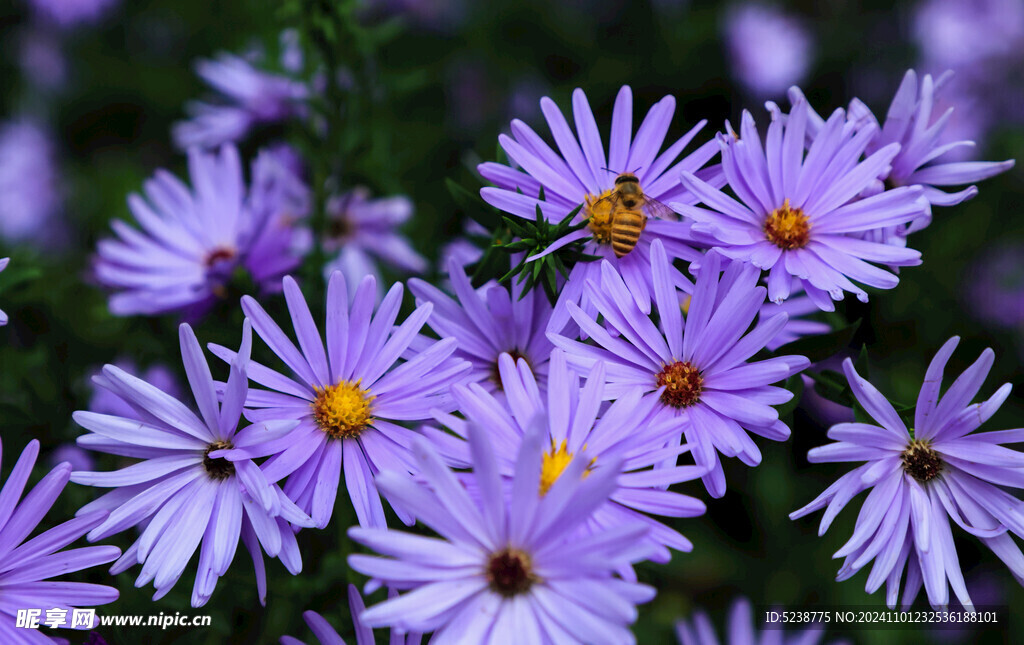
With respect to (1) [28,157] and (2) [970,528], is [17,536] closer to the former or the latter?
(2) [970,528]

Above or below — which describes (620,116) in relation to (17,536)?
above

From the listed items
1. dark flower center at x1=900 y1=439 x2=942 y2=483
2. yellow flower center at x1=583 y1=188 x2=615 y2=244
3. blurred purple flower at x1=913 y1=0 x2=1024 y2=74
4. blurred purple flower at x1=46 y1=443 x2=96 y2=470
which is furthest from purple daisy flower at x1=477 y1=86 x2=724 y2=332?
blurred purple flower at x1=913 y1=0 x2=1024 y2=74

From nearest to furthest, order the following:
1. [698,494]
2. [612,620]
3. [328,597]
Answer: [612,620] < [328,597] < [698,494]

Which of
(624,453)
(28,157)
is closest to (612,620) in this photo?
(624,453)

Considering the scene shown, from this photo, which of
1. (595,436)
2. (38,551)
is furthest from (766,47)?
(38,551)

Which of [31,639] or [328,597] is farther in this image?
[328,597]

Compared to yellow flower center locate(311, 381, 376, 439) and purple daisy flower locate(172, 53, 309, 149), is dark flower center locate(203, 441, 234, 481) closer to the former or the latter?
yellow flower center locate(311, 381, 376, 439)

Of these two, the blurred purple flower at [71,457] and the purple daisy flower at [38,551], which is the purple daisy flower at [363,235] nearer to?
the blurred purple flower at [71,457]
